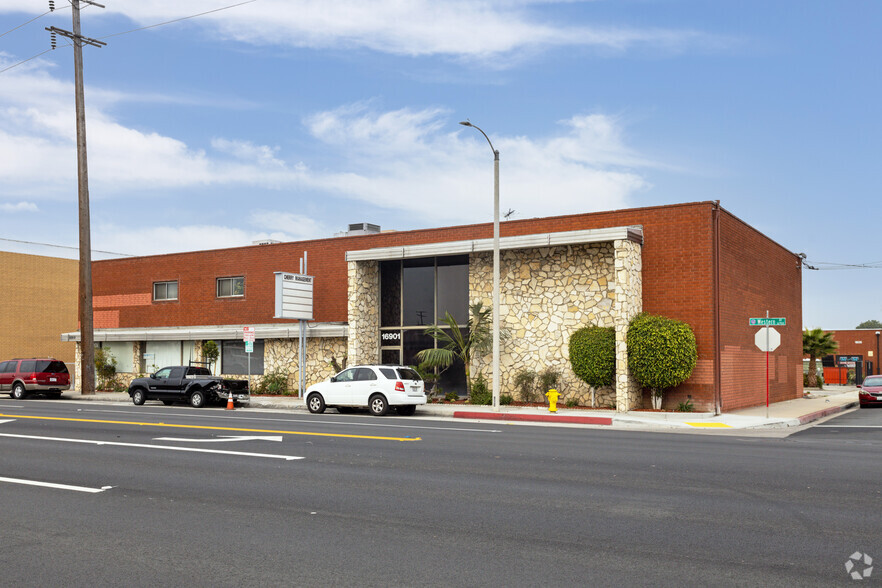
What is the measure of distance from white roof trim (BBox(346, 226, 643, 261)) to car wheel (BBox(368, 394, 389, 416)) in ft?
23.4

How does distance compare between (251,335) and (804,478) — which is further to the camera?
(251,335)

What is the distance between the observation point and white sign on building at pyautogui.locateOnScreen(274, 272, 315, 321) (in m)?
31.8

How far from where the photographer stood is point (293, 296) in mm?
32438

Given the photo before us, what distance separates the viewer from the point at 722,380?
87.0ft

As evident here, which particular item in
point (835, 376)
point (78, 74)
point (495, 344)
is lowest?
point (835, 376)

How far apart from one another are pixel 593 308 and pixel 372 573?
21.9 m

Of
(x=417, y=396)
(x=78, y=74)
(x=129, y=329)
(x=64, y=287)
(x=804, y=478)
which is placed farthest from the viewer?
(x=64, y=287)

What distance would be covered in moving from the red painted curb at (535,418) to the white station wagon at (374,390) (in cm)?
148

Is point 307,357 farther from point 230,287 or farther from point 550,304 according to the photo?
point 550,304

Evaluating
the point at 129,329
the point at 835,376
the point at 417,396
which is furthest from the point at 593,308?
the point at 835,376

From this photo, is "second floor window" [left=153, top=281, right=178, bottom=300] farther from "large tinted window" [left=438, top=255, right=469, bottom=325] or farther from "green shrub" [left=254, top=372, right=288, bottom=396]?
"large tinted window" [left=438, top=255, right=469, bottom=325]

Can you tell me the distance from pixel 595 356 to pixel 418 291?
910 centimetres

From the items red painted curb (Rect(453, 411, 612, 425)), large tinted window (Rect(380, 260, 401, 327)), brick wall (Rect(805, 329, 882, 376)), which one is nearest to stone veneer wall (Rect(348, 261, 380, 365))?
large tinted window (Rect(380, 260, 401, 327))

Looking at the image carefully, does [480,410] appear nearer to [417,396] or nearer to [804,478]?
[417,396]
